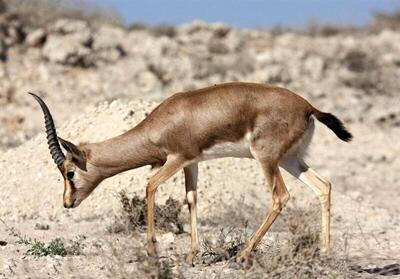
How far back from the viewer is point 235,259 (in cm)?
898

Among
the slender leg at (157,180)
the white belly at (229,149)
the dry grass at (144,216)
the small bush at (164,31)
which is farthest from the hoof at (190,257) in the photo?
the small bush at (164,31)

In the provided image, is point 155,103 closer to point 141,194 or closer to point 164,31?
point 141,194

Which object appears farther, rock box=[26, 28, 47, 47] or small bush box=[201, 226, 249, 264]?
rock box=[26, 28, 47, 47]

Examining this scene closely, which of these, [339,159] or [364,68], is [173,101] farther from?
[364,68]

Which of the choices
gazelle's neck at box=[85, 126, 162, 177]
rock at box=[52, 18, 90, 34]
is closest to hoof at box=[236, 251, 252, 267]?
gazelle's neck at box=[85, 126, 162, 177]

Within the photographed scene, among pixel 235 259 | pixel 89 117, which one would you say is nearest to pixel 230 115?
pixel 235 259

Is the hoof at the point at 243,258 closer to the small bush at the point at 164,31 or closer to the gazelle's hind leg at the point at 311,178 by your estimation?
the gazelle's hind leg at the point at 311,178

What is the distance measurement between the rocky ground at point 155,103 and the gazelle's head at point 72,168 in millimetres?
639

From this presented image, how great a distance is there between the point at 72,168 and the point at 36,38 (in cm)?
A: 1820

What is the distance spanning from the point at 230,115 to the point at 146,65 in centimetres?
1856

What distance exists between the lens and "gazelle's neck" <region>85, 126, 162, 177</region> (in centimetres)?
955

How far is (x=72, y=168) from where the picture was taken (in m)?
9.77

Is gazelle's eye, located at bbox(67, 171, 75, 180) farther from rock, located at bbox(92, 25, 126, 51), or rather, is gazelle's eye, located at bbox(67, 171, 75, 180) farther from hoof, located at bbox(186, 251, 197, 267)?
rock, located at bbox(92, 25, 126, 51)

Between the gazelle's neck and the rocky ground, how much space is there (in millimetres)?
812
